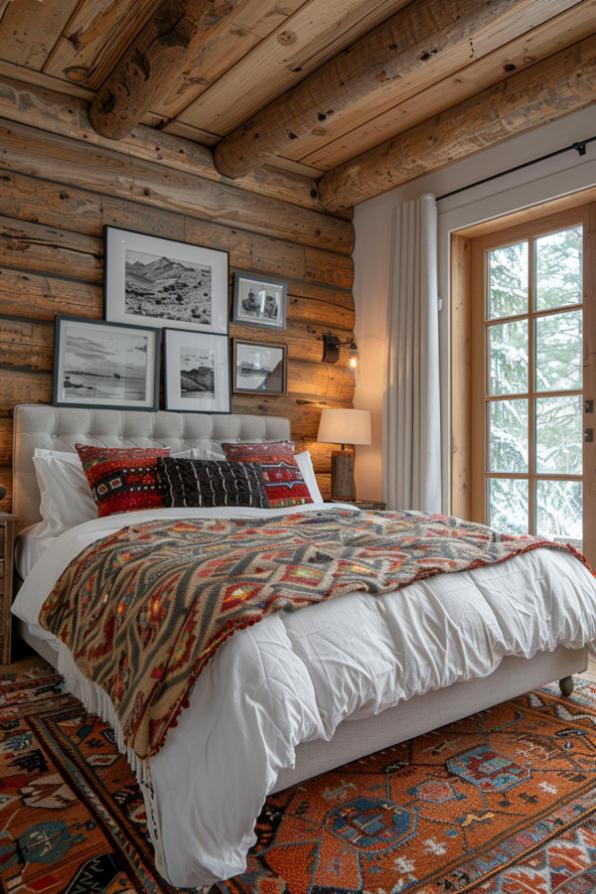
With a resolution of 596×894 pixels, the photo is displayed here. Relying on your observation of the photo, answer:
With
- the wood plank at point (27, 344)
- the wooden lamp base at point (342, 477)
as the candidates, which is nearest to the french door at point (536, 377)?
the wooden lamp base at point (342, 477)

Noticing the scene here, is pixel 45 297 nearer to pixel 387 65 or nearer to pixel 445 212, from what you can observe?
pixel 387 65

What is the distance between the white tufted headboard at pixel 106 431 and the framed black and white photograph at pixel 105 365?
0.28 ft

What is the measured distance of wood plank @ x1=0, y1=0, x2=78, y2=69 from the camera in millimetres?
2787

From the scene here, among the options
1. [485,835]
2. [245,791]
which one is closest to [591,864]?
[485,835]

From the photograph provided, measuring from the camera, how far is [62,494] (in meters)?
3.10

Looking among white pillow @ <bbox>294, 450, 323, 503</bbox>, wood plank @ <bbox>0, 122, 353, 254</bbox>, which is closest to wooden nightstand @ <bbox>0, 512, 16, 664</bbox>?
white pillow @ <bbox>294, 450, 323, 503</bbox>

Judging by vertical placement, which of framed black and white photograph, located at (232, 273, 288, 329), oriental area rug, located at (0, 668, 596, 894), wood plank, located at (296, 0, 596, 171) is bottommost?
oriental area rug, located at (0, 668, 596, 894)

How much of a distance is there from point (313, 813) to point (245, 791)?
48 centimetres

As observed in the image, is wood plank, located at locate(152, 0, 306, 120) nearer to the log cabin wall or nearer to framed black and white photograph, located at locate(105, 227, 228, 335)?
the log cabin wall

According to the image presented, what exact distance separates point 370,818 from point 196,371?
2749 millimetres

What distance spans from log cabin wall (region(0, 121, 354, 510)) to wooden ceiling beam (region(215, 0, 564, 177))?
40 centimetres

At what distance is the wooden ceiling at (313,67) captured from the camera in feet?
9.04

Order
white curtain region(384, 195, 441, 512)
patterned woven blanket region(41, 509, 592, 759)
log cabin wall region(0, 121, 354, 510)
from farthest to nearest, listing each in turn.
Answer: white curtain region(384, 195, 441, 512) → log cabin wall region(0, 121, 354, 510) → patterned woven blanket region(41, 509, 592, 759)

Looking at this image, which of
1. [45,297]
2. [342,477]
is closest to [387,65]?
[45,297]
